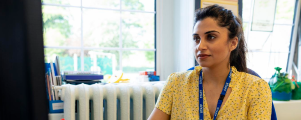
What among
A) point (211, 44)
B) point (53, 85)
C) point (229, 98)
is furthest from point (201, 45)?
point (53, 85)

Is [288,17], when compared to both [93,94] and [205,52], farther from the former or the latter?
[93,94]

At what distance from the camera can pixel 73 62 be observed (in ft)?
6.32

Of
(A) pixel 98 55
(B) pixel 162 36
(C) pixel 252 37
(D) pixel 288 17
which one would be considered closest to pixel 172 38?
(B) pixel 162 36

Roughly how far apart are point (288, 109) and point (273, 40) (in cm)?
88

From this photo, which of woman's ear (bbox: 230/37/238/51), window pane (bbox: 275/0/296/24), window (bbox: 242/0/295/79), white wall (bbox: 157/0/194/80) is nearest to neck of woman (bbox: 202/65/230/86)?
woman's ear (bbox: 230/37/238/51)

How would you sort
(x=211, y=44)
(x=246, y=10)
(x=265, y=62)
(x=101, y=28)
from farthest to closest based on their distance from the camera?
1. (x=265, y=62)
2. (x=246, y=10)
3. (x=101, y=28)
4. (x=211, y=44)

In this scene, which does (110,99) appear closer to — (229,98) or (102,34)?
(102,34)

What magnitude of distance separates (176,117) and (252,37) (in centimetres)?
154

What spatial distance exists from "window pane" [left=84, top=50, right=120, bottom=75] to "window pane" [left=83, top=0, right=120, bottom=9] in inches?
15.1

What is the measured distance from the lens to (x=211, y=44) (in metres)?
1.16

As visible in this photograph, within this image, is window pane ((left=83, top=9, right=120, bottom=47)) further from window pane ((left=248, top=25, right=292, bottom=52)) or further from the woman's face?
window pane ((left=248, top=25, right=292, bottom=52))

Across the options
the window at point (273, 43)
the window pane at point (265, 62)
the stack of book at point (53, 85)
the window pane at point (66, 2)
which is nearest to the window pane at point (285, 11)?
the window at point (273, 43)

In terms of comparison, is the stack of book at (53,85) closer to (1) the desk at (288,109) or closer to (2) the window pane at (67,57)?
(2) the window pane at (67,57)

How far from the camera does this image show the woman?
1.16 m
